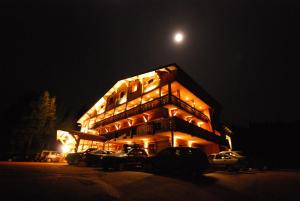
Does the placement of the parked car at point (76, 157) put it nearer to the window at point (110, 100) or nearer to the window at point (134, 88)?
the window at point (134, 88)

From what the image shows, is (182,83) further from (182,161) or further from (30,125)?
(30,125)

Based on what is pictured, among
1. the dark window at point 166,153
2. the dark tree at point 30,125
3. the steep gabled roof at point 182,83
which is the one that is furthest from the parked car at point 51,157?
the dark window at point 166,153

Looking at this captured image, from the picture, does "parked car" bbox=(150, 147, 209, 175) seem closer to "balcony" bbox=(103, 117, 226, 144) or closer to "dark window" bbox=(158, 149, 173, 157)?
"dark window" bbox=(158, 149, 173, 157)

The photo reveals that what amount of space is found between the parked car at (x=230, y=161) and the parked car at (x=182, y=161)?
6223 mm

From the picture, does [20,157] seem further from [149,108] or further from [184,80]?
[184,80]

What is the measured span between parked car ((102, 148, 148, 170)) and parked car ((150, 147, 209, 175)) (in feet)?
6.92

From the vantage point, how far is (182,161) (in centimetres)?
934

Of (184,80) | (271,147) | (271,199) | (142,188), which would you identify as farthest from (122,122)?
(271,147)

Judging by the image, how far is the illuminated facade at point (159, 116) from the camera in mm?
19641

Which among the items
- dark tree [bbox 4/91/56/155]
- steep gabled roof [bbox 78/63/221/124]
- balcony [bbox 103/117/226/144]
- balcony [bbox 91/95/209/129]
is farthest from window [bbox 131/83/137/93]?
dark tree [bbox 4/91/56/155]

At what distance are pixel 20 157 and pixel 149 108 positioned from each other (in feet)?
77.2

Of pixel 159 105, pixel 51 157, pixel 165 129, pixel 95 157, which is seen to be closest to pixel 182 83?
pixel 159 105

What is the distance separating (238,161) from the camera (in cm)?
1392

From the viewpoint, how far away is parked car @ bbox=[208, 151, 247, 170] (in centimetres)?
1396
